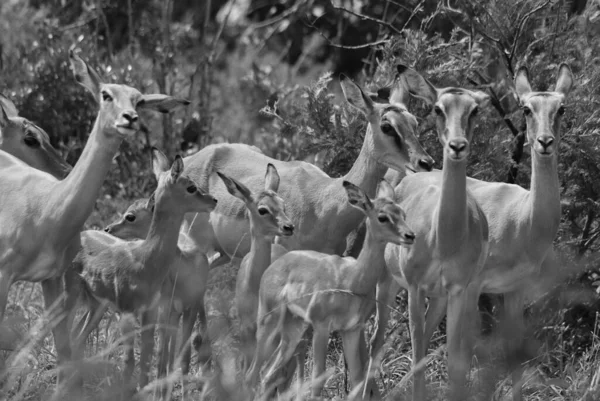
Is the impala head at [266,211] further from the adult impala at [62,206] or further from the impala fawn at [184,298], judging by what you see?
the adult impala at [62,206]

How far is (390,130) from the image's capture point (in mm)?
8008

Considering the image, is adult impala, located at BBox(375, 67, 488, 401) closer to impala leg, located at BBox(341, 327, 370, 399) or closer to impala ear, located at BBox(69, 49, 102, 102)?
impala leg, located at BBox(341, 327, 370, 399)

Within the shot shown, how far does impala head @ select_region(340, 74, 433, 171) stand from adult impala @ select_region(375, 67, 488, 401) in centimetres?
66

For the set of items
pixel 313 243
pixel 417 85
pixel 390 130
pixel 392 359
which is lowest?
pixel 392 359

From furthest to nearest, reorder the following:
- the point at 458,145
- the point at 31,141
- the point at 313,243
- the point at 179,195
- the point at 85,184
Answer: the point at 31,141 < the point at 313,243 < the point at 179,195 < the point at 85,184 < the point at 458,145

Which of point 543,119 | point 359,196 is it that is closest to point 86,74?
point 359,196

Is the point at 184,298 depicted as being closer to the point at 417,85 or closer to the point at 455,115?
the point at 417,85

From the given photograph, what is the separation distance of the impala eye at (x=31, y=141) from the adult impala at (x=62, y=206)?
4.59 ft

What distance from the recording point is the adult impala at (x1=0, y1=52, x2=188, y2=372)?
6.70 metres

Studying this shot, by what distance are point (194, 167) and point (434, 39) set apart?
6.72 ft

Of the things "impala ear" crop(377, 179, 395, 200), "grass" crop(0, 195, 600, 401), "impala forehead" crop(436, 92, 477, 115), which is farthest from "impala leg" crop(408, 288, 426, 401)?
"impala forehead" crop(436, 92, 477, 115)

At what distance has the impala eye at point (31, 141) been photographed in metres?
8.50

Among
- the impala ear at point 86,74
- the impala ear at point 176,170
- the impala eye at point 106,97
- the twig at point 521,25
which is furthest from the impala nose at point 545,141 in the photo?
the impala ear at point 86,74

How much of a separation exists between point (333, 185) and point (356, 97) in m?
0.63
